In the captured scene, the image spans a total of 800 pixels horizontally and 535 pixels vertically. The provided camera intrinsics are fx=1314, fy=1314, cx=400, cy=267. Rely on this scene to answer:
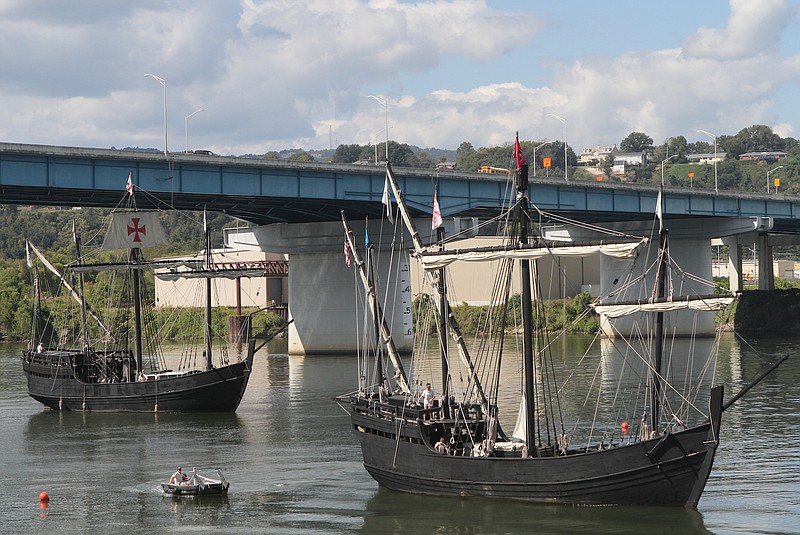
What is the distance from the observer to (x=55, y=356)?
7475cm

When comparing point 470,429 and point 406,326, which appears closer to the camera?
point 470,429

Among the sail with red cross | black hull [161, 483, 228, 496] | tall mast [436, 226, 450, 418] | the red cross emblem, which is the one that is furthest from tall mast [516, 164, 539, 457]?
the red cross emblem

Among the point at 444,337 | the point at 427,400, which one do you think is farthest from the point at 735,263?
the point at 427,400

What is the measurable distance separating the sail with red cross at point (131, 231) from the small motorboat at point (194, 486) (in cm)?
3293

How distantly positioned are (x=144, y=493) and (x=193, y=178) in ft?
140

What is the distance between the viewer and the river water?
128ft

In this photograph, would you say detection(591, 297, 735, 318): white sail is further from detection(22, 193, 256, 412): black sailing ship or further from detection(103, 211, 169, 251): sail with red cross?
detection(103, 211, 169, 251): sail with red cross

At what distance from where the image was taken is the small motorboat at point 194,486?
44.0 metres

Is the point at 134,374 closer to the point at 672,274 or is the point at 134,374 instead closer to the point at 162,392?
the point at 162,392

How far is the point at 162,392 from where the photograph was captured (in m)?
68.8

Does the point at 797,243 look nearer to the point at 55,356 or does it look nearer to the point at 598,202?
the point at 598,202

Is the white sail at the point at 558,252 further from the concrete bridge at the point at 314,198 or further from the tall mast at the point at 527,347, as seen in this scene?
the concrete bridge at the point at 314,198

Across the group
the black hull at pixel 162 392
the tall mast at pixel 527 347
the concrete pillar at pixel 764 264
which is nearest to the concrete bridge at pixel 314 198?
the concrete pillar at pixel 764 264

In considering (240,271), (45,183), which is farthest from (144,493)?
(45,183)
